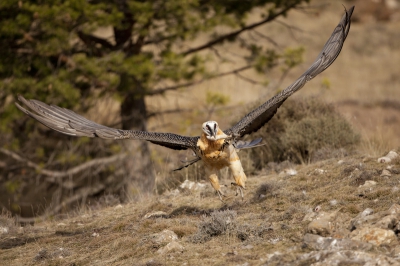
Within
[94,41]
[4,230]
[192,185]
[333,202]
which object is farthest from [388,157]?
[94,41]

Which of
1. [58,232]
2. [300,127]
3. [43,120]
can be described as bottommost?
[58,232]

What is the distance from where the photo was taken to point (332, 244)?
16.6ft

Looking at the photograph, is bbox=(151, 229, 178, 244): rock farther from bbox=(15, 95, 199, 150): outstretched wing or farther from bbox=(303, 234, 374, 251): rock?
bbox=(303, 234, 374, 251): rock

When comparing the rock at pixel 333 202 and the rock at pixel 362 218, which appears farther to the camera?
the rock at pixel 333 202

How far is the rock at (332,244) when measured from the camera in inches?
196

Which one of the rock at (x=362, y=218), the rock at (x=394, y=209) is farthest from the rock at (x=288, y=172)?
the rock at (x=394, y=209)

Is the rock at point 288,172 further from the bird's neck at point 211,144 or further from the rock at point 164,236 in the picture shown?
the rock at point 164,236

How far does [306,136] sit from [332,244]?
5177 millimetres

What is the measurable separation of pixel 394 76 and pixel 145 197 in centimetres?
2162

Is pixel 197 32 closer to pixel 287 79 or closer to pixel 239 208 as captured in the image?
pixel 239 208

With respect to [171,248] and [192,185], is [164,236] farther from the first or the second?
[192,185]

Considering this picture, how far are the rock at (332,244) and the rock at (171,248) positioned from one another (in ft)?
4.40

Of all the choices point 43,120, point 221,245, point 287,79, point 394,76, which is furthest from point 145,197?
point 394,76

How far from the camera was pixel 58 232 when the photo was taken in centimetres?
774
